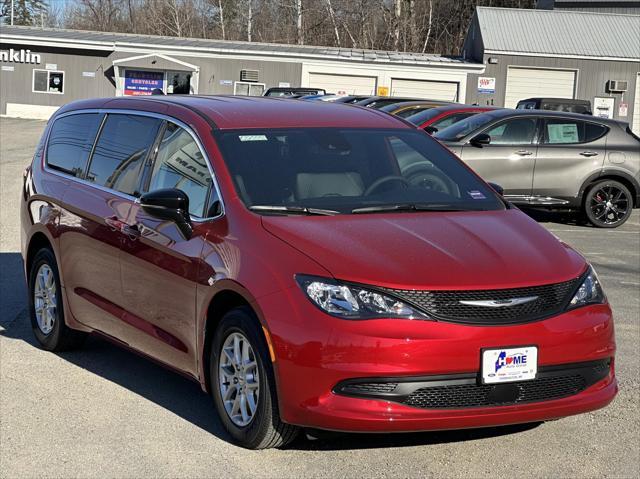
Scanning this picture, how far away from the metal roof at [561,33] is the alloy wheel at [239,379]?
37.5 m

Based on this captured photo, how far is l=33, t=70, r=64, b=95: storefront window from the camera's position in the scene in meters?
43.1

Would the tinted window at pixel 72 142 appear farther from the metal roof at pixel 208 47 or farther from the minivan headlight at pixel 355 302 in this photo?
the metal roof at pixel 208 47

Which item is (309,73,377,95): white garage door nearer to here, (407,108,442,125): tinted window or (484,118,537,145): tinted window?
(407,108,442,125): tinted window

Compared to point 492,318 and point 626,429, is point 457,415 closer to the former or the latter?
point 492,318

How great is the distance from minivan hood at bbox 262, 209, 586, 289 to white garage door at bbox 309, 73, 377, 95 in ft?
122

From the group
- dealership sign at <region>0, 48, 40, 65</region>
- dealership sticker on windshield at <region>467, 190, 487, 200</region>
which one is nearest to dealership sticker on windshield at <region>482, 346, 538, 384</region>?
dealership sticker on windshield at <region>467, 190, 487, 200</region>

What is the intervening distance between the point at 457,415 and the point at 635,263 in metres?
7.73

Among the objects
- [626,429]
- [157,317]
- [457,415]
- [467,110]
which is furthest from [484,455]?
[467,110]

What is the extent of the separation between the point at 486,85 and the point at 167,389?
36.8 m

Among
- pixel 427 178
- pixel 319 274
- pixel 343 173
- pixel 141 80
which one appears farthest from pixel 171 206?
pixel 141 80

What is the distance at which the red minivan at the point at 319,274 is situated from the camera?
181 inches

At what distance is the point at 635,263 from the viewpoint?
11789mm

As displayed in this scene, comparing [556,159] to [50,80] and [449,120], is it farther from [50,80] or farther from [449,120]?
[50,80]

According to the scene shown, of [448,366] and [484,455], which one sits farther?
[484,455]
